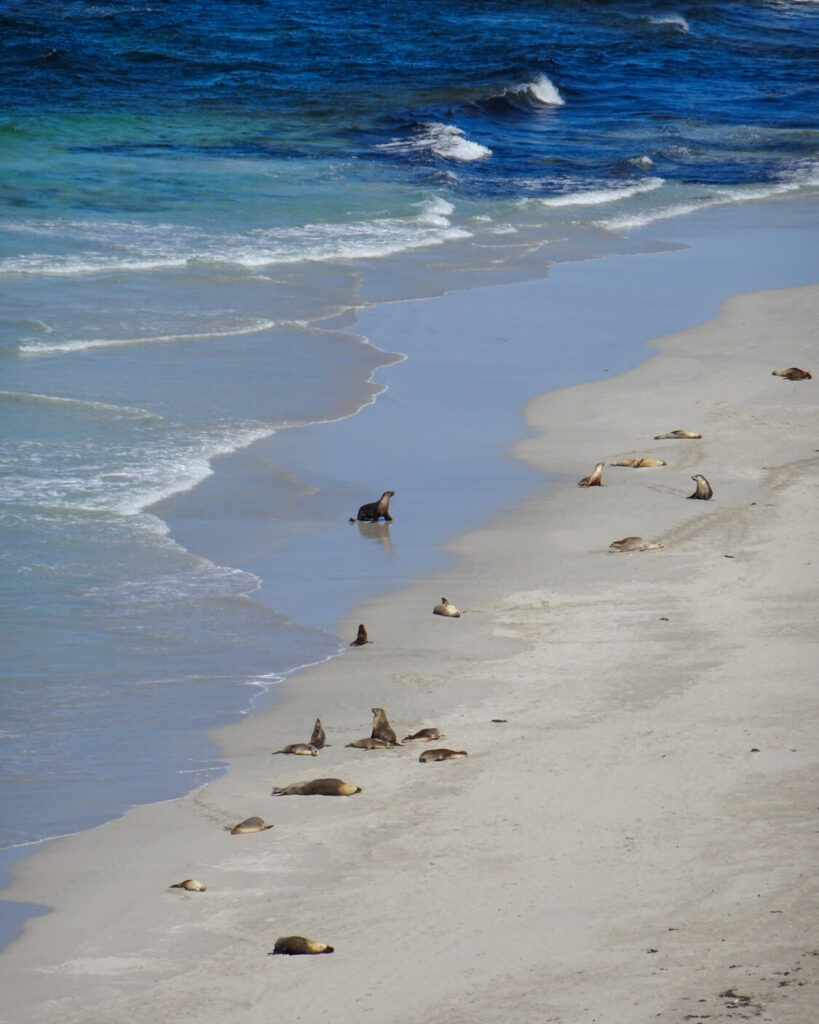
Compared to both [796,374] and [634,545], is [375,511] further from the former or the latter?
[796,374]

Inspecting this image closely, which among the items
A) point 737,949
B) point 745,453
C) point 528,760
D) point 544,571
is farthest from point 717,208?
point 737,949

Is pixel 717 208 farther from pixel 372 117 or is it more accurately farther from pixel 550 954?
pixel 550 954

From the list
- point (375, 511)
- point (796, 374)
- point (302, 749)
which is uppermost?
point (796, 374)

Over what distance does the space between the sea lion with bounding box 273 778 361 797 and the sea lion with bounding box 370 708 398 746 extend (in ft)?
1.22

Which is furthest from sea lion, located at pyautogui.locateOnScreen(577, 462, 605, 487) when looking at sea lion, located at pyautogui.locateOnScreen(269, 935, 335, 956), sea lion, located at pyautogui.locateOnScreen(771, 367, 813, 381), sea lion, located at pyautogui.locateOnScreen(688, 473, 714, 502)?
sea lion, located at pyautogui.locateOnScreen(269, 935, 335, 956)

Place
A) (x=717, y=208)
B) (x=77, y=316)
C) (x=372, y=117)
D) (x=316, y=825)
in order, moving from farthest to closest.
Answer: (x=372, y=117)
(x=717, y=208)
(x=77, y=316)
(x=316, y=825)

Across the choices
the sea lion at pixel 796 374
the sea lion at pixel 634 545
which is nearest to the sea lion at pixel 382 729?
the sea lion at pixel 634 545

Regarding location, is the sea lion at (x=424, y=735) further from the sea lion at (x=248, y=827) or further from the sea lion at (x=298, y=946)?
the sea lion at (x=298, y=946)

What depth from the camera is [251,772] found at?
6.09 meters

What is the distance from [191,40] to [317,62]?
3.67 metres

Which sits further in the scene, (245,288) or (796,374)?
(245,288)

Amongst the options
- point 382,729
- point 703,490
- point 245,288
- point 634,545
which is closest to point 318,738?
point 382,729

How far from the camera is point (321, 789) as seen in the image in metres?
5.77

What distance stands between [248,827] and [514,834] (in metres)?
0.98
